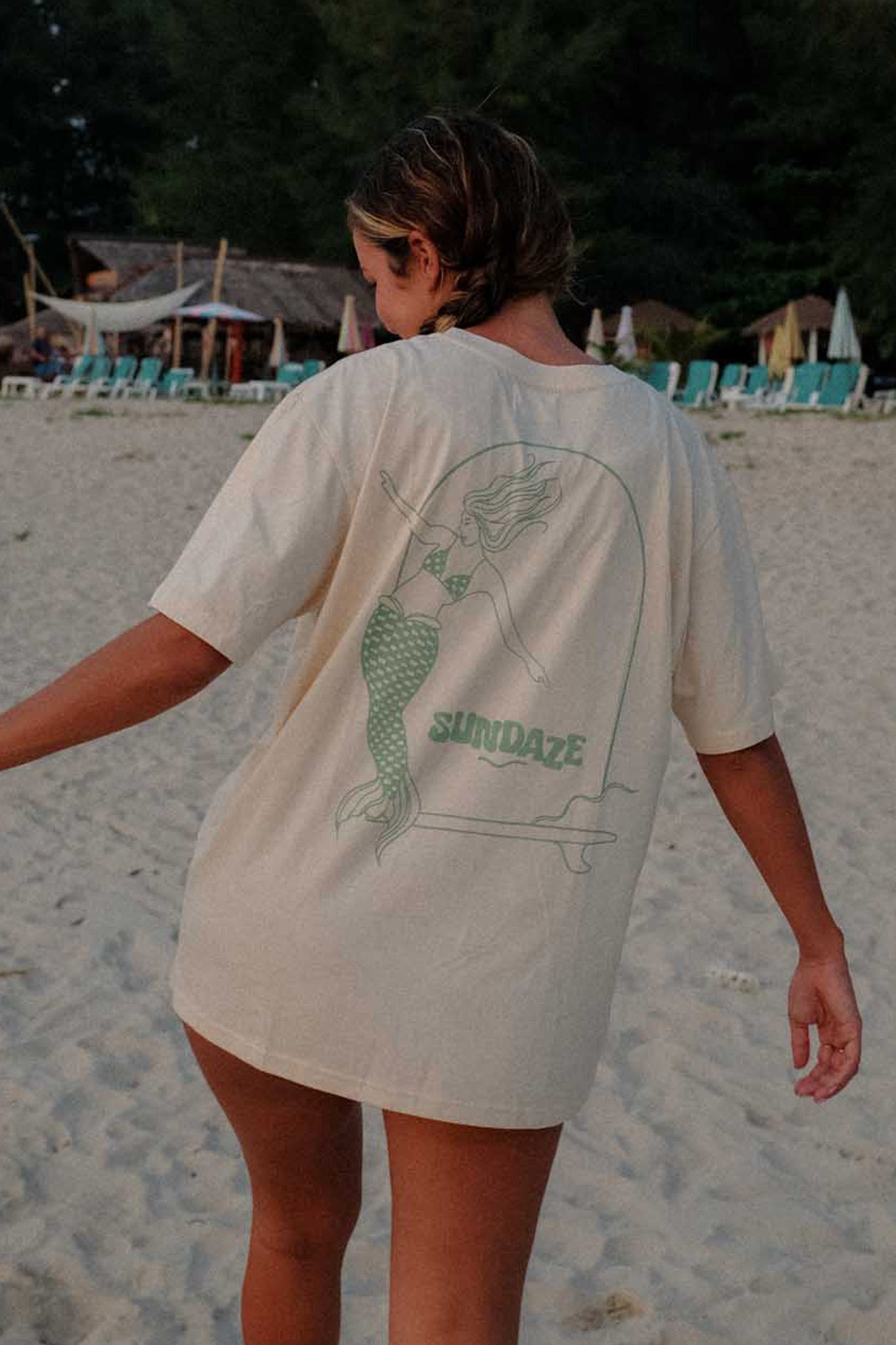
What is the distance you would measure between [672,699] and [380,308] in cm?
48

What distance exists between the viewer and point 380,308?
1583 millimetres

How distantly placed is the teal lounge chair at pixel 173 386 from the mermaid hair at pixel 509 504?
2412 centimetres

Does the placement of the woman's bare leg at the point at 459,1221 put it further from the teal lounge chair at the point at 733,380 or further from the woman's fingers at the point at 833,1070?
the teal lounge chair at the point at 733,380

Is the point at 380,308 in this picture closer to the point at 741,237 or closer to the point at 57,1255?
the point at 57,1255

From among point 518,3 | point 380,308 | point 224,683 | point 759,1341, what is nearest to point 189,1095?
point 759,1341

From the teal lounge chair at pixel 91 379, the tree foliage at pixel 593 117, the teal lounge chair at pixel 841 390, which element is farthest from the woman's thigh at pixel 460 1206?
the tree foliage at pixel 593 117

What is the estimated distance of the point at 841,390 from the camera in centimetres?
2073

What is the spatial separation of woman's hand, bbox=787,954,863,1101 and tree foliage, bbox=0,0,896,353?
100.0 feet

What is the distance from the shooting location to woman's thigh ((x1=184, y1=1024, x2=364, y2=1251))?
154cm

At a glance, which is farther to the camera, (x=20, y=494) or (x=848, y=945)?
(x=20, y=494)

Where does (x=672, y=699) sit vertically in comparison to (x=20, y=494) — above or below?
above

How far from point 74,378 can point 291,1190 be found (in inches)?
975

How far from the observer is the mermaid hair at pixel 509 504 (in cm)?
141

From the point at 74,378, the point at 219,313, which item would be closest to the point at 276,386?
the point at 74,378
